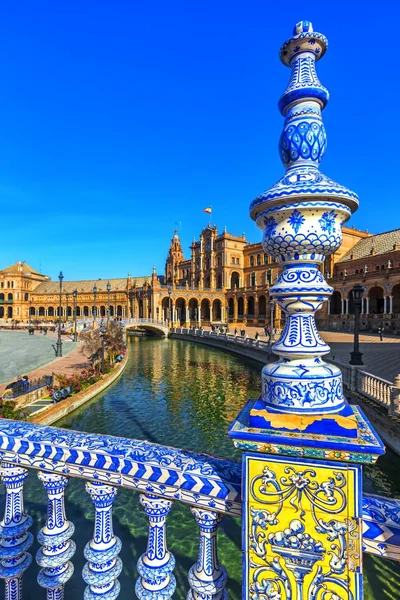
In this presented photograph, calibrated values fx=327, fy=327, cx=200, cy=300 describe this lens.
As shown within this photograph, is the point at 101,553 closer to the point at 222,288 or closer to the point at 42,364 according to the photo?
the point at 42,364

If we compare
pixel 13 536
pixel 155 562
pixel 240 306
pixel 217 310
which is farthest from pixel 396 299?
pixel 13 536

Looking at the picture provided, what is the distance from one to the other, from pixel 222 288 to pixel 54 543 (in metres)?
61.2

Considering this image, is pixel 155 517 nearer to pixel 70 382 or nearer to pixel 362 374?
pixel 362 374

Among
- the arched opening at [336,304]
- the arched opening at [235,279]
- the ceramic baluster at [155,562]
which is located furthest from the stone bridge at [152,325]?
the ceramic baluster at [155,562]

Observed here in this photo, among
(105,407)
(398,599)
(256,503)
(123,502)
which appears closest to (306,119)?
(256,503)

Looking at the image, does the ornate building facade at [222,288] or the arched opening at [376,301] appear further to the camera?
the arched opening at [376,301]

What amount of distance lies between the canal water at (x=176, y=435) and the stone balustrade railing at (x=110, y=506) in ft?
5.19

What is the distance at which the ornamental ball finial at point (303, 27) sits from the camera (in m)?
2.04

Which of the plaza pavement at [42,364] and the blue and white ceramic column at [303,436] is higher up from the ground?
the blue and white ceramic column at [303,436]

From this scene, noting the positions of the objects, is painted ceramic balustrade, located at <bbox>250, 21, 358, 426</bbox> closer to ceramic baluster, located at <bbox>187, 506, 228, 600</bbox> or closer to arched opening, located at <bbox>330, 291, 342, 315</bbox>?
ceramic baluster, located at <bbox>187, 506, 228, 600</bbox>

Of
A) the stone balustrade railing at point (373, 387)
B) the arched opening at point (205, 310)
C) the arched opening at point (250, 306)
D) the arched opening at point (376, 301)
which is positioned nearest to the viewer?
the stone balustrade railing at point (373, 387)

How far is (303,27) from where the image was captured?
2.06 m

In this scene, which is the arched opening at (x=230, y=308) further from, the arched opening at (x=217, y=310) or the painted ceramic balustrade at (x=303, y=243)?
the painted ceramic balustrade at (x=303, y=243)

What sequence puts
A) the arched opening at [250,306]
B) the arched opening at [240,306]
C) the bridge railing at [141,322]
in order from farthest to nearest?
the arched opening at [240,306] → the arched opening at [250,306] → the bridge railing at [141,322]
